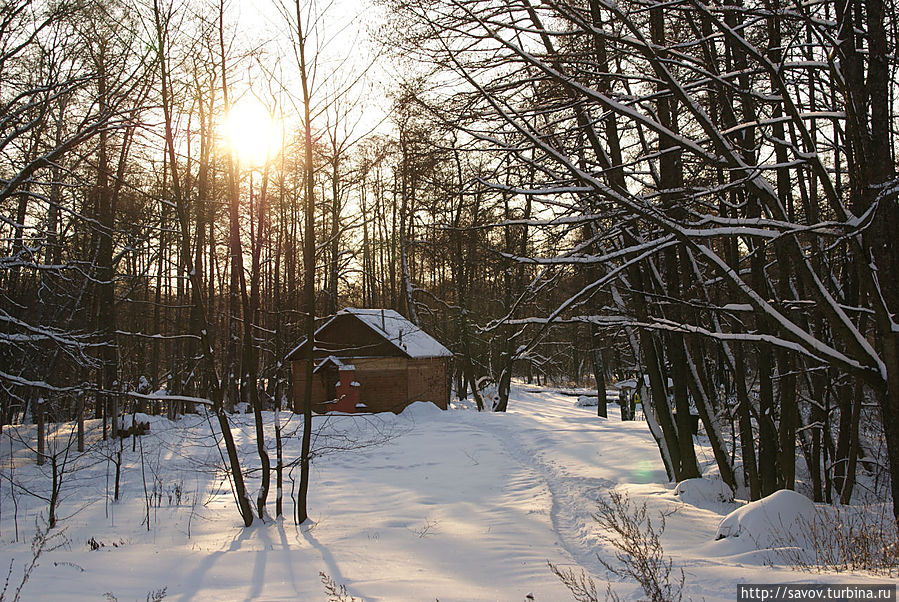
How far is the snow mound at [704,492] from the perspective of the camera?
772cm

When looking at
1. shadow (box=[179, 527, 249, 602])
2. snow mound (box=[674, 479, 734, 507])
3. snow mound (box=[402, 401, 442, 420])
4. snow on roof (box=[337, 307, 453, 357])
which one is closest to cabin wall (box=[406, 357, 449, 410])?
snow on roof (box=[337, 307, 453, 357])

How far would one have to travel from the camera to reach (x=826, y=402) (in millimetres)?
8602

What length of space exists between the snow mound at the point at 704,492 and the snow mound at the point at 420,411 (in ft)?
43.2

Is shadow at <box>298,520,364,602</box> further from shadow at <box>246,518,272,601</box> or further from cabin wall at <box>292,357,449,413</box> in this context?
cabin wall at <box>292,357,449,413</box>

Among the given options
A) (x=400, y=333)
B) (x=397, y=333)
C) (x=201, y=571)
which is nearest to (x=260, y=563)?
(x=201, y=571)

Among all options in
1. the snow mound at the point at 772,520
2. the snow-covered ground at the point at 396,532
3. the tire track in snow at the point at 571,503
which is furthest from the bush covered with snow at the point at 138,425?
the snow mound at the point at 772,520

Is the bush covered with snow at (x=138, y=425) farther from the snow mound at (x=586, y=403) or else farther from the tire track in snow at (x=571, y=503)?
the snow mound at (x=586, y=403)

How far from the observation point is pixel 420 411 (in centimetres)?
2108

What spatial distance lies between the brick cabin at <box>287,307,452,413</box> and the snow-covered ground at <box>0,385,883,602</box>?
7.38m

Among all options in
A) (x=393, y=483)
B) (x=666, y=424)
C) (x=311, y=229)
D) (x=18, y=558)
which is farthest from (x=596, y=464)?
(x=18, y=558)

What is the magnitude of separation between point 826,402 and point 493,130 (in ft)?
21.2

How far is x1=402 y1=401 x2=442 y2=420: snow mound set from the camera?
20.7 meters

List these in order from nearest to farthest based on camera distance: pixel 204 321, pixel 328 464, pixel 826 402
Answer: pixel 204 321
pixel 826 402
pixel 328 464

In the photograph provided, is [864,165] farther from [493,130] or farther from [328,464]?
[328,464]
